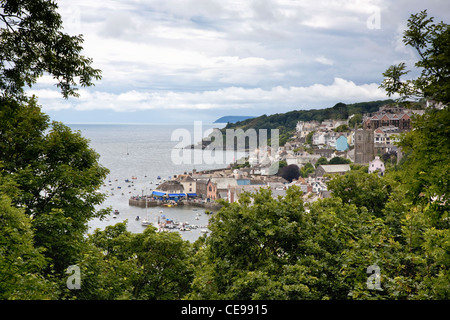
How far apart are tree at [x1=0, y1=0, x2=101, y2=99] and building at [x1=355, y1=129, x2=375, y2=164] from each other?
71.0 meters

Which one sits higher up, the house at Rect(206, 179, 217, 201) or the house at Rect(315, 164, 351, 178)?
the house at Rect(315, 164, 351, 178)

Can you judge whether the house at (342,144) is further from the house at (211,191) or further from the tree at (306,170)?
the house at (211,191)

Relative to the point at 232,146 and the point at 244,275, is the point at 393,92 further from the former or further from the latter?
the point at 232,146

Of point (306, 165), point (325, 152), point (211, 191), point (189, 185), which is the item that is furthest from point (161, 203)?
point (325, 152)

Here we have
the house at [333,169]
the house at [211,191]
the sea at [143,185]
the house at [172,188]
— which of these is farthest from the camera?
the house at [333,169]

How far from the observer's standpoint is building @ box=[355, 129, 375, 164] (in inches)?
2923

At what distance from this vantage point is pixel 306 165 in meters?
85.1

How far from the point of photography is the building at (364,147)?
7425cm

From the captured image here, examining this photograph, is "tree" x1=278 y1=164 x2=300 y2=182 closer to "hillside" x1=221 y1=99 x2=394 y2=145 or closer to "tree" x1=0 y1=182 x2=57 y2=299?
"hillside" x1=221 y1=99 x2=394 y2=145

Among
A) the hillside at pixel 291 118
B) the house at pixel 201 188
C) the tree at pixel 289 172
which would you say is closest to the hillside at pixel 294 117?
the hillside at pixel 291 118

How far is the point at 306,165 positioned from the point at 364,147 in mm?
12472

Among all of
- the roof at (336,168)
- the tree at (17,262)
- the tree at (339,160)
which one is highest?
the tree at (17,262)

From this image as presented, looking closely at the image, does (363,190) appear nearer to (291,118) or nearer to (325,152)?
(325,152)

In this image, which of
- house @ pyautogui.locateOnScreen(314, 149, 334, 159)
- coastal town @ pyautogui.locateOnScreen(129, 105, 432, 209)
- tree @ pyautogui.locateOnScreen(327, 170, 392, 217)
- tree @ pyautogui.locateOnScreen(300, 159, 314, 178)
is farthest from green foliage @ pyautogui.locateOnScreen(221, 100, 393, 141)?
tree @ pyautogui.locateOnScreen(327, 170, 392, 217)
